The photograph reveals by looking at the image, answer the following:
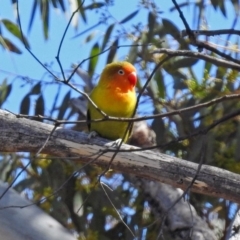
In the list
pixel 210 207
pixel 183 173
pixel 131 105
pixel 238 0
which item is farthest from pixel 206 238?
pixel 238 0

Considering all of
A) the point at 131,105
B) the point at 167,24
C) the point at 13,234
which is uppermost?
the point at 167,24

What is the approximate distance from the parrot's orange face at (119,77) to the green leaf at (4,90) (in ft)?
2.87

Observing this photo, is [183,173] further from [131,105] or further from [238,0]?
[238,0]

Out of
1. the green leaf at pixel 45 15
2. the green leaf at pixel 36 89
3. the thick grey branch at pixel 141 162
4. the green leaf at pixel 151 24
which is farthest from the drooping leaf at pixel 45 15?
the thick grey branch at pixel 141 162

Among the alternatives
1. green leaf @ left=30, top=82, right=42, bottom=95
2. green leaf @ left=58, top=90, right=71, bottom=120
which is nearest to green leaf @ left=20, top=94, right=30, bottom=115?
green leaf @ left=30, top=82, right=42, bottom=95

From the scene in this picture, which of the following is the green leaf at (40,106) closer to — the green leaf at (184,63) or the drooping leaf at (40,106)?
the drooping leaf at (40,106)

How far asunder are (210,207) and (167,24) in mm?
1054

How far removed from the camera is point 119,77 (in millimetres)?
3541

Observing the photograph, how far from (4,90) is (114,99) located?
119cm

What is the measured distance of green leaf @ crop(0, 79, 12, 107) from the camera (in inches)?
169

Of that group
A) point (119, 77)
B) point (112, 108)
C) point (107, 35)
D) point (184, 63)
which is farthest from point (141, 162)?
point (107, 35)

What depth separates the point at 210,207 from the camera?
4.26 metres

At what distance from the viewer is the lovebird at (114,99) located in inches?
127

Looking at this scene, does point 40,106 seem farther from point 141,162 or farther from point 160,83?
point 141,162
